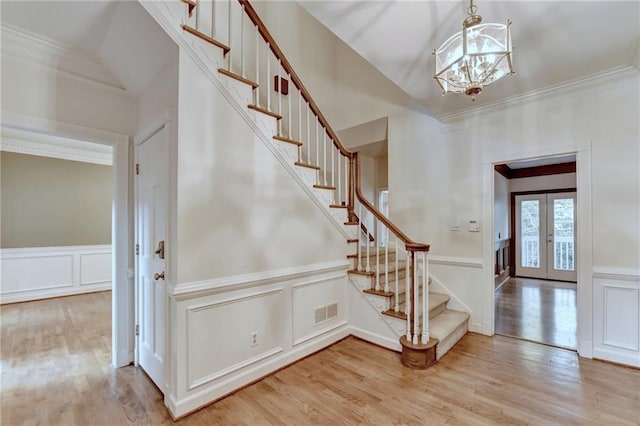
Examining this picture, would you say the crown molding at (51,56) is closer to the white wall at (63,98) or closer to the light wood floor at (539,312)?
the white wall at (63,98)

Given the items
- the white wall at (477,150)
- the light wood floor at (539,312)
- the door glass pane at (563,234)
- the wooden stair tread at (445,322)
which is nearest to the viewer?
the white wall at (477,150)

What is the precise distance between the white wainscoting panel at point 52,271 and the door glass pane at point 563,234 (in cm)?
973

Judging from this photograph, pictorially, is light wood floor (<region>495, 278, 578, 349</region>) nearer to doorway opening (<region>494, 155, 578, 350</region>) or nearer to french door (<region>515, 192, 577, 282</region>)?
doorway opening (<region>494, 155, 578, 350</region>)

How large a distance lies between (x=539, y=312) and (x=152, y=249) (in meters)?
5.16

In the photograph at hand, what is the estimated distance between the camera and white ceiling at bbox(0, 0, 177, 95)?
1.97 m

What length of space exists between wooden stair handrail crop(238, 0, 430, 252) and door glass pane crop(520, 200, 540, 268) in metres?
5.55

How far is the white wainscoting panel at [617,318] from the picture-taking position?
8.36ft

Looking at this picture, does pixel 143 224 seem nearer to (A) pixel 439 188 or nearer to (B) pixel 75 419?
(B) pixel 75 419

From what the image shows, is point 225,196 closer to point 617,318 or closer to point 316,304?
point 316,304

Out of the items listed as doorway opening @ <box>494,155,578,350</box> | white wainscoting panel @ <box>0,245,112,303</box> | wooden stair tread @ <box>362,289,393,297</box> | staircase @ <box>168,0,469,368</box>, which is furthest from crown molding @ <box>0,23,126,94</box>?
doorway opening @ <box>494,155,578,350</box>

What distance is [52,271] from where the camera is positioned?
16.4 feet

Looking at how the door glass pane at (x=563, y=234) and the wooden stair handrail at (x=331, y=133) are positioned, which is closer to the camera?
the wooden stair handrail at (x=331, y=133)

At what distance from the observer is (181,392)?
1.92 meters

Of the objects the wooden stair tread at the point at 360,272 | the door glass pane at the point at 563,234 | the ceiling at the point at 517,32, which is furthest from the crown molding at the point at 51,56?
the door glass pane at the point at 563,234
